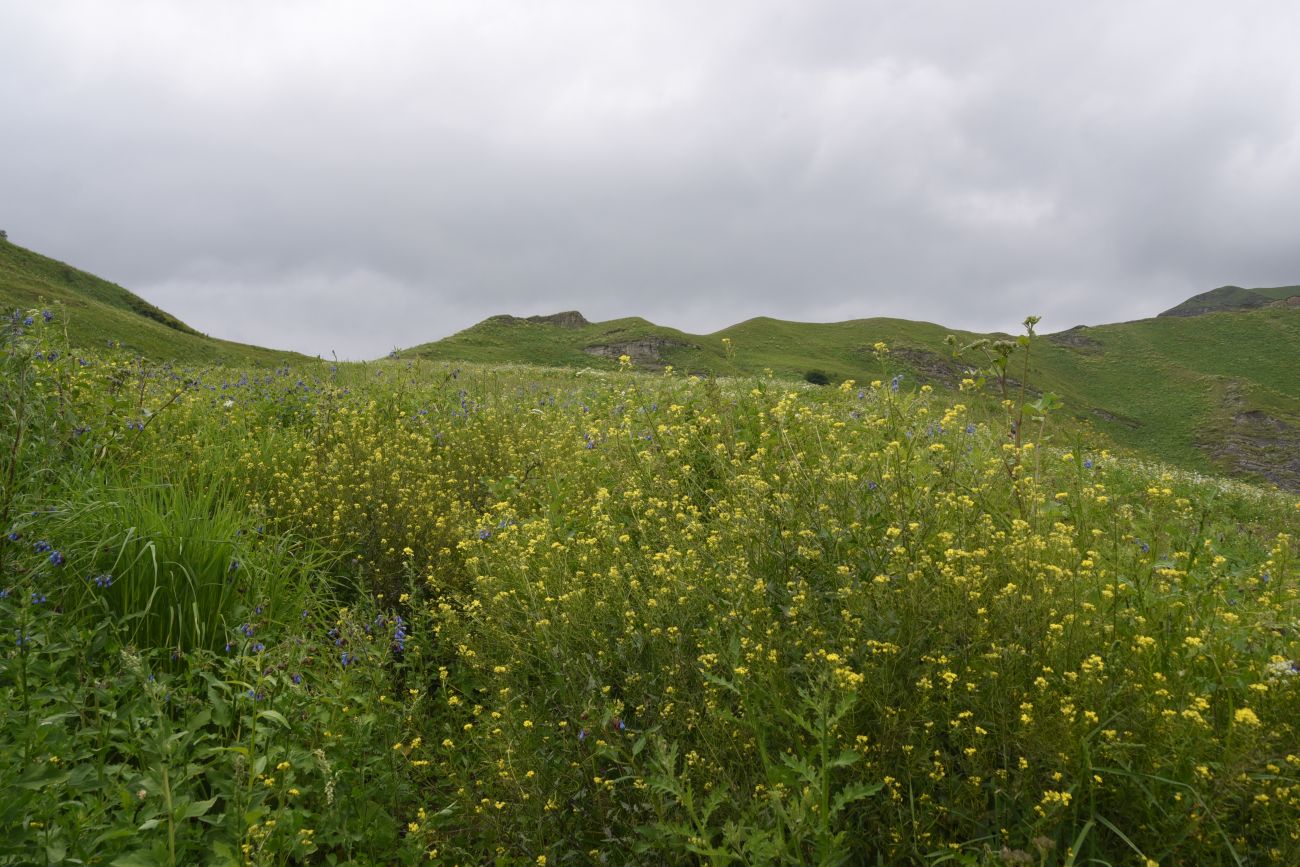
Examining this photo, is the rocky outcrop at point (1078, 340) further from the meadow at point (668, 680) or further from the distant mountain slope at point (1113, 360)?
the meadow at point (668, 680)

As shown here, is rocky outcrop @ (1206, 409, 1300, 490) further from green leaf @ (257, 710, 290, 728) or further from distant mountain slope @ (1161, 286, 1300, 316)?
distant mountain slope @ (1161, 286, 1300, 316)

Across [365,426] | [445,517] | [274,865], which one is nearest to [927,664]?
[274,865]

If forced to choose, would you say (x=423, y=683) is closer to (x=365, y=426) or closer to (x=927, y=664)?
(x=927, y=664)

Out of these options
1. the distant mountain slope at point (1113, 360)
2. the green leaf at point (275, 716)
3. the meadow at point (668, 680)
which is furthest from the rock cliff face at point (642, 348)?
the green leaf at point (275, 716)

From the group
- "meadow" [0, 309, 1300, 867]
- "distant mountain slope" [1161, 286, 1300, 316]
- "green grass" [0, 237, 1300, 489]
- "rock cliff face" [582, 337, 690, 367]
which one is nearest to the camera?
"meadow" [0, 309, 1300, 867]

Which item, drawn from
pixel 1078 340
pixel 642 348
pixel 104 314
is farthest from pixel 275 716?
pixel 1078 340

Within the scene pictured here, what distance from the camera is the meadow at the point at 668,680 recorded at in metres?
2.07

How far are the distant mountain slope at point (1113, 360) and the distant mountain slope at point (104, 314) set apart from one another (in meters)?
10.4

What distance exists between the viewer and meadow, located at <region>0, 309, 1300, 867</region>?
2074 millimetres

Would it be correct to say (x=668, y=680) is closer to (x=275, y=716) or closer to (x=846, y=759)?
(x=846, y=759)

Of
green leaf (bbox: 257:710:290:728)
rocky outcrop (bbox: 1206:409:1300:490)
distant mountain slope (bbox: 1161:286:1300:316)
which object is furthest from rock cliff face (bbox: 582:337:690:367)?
distant mountain slope (bbox: 1161:286:1300:316)

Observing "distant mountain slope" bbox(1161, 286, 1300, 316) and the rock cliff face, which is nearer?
the rock cliff face

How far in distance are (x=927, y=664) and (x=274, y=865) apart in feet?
7.34

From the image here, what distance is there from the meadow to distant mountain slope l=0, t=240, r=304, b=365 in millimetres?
26216
